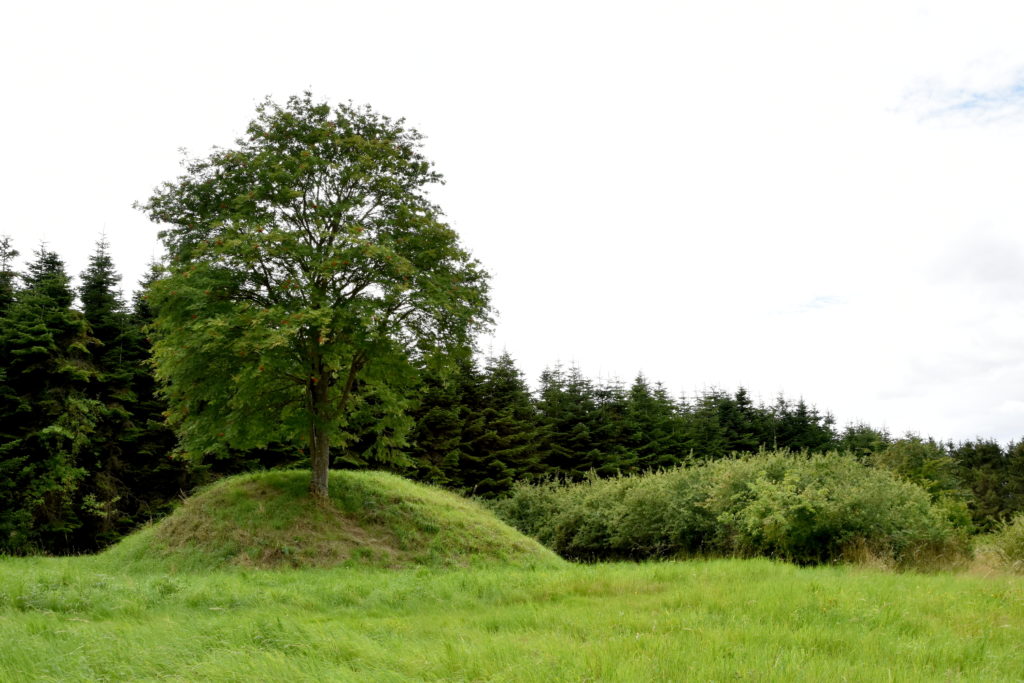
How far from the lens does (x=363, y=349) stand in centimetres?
1645

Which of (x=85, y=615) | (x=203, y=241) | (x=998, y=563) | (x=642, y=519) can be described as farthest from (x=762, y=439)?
(x=85, y=615)

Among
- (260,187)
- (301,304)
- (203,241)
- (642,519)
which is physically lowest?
(642,519)

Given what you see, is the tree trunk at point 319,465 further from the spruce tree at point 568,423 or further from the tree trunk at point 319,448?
the spruce tree at point 568,423

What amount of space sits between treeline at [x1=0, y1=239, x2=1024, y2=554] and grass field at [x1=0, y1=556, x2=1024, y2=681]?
9957mm

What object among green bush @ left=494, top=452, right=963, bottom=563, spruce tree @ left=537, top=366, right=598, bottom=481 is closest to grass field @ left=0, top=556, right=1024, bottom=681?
green bush @ left=494, top=452, right=963, bottom=563

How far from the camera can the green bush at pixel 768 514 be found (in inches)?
513

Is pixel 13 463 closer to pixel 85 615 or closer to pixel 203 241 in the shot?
pixel 203 241

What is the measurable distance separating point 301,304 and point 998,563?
667 inches

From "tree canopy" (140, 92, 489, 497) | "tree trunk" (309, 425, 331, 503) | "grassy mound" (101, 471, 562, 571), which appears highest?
"tree canopy" (140, 92, 489, 497)

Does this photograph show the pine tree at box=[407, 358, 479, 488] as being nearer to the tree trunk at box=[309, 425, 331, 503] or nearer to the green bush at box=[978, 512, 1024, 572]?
the tree trunk at box=[309, 425, 331, 503]

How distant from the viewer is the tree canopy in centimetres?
1573

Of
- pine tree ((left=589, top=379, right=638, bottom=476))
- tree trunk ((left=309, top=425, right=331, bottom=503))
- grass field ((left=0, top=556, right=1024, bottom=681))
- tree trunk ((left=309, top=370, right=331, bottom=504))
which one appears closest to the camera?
grass field ((left=0, top=556, right=1024, bottom=681))

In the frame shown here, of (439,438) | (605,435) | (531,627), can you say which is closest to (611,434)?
(605,435)

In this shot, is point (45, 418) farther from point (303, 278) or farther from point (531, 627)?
point (531, 627)
